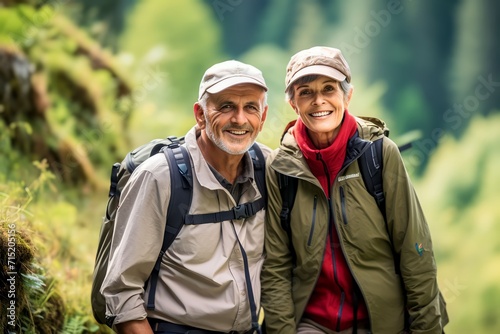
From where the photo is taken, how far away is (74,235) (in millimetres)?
6492

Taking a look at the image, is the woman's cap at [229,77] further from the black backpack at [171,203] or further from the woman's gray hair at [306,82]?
the black backpack at [171,203]

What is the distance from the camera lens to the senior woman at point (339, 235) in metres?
3.47

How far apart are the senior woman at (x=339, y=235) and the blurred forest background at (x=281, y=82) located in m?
3.65

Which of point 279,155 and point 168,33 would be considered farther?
point 168,33

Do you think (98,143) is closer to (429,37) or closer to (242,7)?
(242,7)

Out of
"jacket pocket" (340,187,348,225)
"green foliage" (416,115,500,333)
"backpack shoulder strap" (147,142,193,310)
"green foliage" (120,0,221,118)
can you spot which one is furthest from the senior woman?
"green foliage" (120,0,221,118)

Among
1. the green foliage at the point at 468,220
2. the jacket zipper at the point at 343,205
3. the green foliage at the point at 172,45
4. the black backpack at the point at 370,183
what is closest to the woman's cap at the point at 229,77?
the black backpack at the point at 370,183

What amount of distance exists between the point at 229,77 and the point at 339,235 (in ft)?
3.59

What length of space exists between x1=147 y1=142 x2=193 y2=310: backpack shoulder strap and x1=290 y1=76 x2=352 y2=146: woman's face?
78 cm

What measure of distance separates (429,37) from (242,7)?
253cm

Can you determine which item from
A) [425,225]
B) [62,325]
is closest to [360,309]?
[425,225]

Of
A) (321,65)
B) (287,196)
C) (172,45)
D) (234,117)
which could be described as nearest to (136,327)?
(287,196)

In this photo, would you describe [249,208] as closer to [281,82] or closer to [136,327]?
[136,327]

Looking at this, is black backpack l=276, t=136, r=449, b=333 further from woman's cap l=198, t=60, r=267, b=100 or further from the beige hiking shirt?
woman's cap l=198, t=60, r=267, b=100
